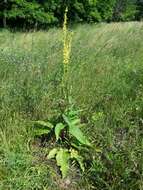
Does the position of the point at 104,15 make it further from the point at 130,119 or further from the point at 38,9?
the point at 130,119

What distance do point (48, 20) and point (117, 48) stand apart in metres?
20.7

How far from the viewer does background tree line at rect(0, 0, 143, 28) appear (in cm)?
2681

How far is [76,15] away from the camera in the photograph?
98.9 ft

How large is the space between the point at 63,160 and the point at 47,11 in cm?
2597

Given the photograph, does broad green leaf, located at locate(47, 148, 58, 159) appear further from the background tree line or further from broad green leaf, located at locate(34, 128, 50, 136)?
the background tree line

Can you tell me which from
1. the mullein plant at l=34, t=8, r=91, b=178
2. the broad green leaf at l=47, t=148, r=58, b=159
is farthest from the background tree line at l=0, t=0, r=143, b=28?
the broad green leaf at l=47, t=148, r=58, b=159

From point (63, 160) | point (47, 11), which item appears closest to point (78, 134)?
point (63, 160)

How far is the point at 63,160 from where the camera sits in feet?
12.2

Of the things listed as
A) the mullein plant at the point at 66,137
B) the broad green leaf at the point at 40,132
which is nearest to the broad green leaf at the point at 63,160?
the mullein plant at the point at 66,137

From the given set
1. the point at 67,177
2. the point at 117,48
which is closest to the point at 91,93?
the point at 67,177

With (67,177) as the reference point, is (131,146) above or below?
above

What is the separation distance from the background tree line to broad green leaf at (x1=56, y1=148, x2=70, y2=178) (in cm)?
2027

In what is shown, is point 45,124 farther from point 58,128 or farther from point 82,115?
point 82,115

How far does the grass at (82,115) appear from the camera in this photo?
3510 millimetres
